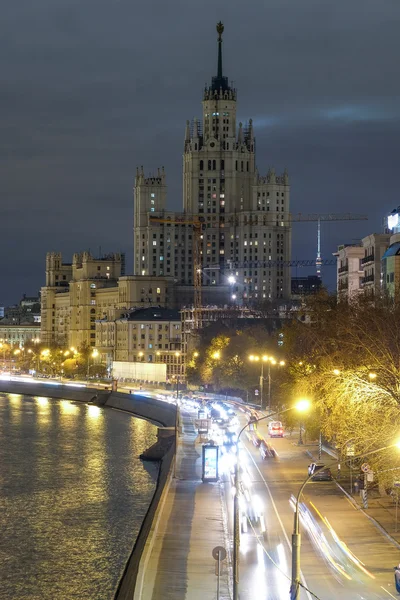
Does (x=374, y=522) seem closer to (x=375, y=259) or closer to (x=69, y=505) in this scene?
(x=69, y=505)

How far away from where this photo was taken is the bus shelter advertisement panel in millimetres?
→ 53406

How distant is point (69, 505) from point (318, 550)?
2685 cm

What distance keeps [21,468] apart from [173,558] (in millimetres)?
42222

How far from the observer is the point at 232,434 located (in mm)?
75000

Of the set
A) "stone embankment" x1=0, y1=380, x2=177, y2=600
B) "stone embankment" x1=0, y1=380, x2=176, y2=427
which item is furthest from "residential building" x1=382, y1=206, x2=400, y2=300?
"stone embankment" x1=0, y1=380, x2=176, y2=427

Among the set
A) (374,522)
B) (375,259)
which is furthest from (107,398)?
(374,522)

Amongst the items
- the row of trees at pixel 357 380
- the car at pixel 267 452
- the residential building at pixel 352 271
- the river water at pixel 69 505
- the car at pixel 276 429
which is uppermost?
the residential building at pixel 352 271

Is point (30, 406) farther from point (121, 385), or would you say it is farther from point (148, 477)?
point (148, 477)

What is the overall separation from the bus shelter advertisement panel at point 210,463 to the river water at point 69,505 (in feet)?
14.3

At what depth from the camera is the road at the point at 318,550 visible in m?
32.4

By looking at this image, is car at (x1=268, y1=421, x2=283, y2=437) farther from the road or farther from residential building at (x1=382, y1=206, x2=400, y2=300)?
the road

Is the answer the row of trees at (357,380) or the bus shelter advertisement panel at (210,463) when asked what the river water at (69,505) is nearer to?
the bus shelter advertisement panel at (210,463)

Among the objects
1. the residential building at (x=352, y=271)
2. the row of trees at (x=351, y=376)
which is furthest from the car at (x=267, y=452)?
the residential building at (x=352, y=271)

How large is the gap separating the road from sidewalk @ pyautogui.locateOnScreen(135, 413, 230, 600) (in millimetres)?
945
